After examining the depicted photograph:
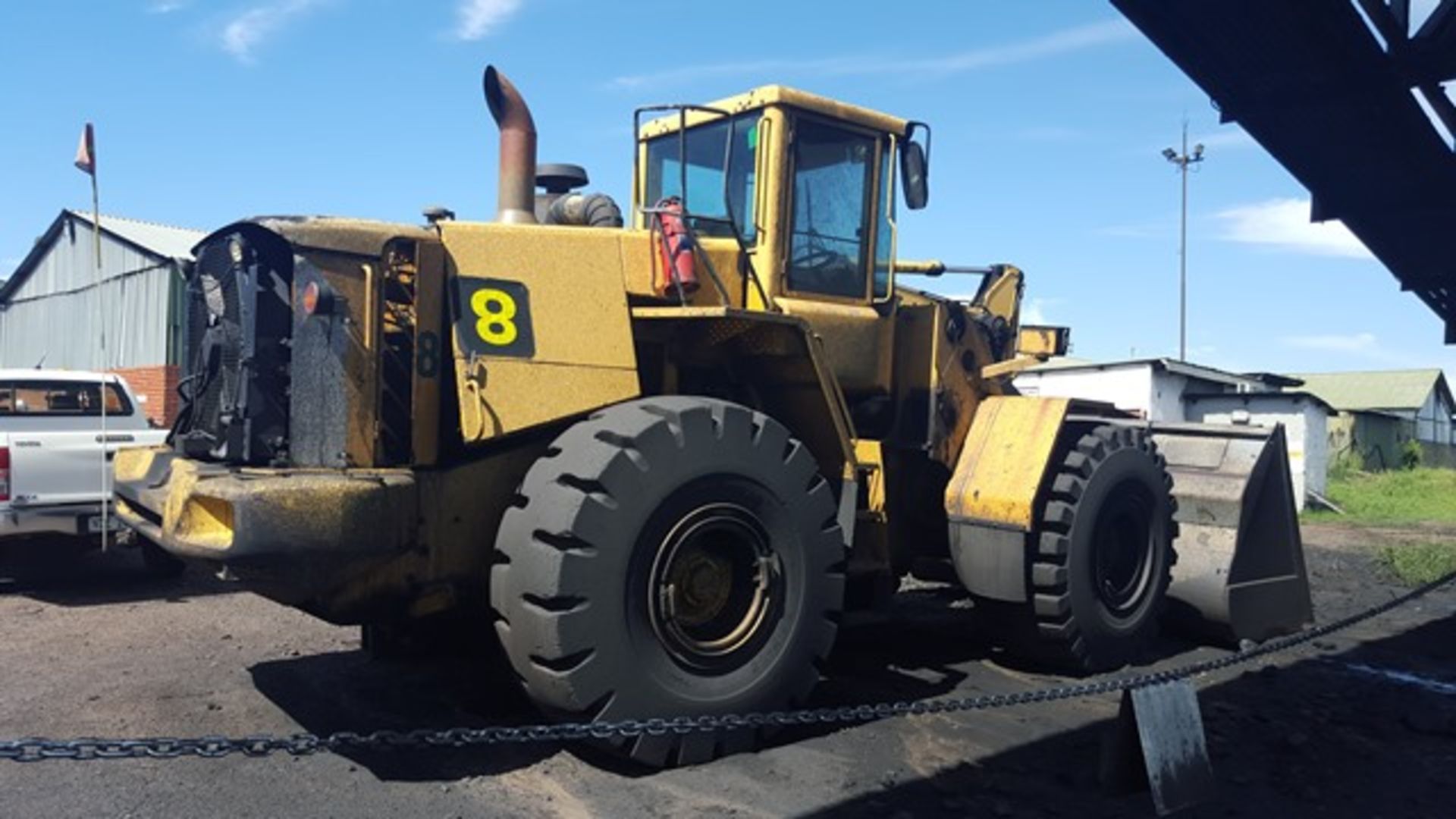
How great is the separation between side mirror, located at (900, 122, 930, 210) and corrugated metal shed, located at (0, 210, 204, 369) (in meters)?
15.6

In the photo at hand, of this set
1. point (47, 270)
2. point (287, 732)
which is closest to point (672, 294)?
point (287, 732)

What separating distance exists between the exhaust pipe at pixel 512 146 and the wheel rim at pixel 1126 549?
12.3 feet

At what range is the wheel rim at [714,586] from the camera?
4609 millimetres

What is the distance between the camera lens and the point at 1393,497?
2606cm

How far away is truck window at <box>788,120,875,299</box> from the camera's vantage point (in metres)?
5.84

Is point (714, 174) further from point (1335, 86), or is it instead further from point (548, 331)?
point (1335, 86)

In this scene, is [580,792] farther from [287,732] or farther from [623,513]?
[287,732]

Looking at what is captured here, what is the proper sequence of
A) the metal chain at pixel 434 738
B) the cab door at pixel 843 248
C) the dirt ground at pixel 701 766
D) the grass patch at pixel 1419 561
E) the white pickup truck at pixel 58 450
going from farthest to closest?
the grass patch at pixel 1419 561 < the white pickup truck at pixel 58 450 < the cab door at pixel 843 248 < the dirt ground at pixel 701 766 < the metal chain at pixel 434 738

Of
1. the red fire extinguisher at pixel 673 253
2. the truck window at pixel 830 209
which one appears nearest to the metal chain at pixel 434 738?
the red fire extinguisher at pixel 673 253

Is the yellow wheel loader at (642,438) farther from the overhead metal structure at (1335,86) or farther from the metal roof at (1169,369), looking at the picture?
the metal roof at (1169,369)

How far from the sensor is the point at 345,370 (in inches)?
178

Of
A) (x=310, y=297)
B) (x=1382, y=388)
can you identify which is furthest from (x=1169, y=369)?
(x=1382, y=388)

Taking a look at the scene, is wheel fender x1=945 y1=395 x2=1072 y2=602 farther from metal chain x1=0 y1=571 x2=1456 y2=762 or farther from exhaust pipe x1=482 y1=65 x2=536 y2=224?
exhaust pipe x1=482 y1=65 x2=536 y2=224

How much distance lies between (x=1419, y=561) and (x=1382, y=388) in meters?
48.7
